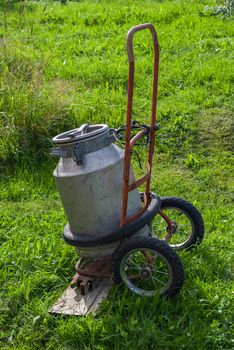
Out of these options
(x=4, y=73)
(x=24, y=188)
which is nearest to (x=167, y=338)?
(x=24, y=188)

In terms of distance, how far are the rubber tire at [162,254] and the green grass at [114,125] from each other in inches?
4.7

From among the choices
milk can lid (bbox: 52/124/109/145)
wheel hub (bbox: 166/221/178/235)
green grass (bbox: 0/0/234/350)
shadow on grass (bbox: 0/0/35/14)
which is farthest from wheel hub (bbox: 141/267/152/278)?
shadow on grass (bbox: 0/0/35/14)

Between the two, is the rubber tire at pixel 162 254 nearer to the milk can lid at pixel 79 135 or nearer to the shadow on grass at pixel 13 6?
the milk can lid at pixel 79 135

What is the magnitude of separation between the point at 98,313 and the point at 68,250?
0.79m

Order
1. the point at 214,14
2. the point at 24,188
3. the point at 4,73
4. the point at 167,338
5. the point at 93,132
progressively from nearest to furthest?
the point at 167,338 < the point at 93,132 < the point at 24,188 < the point at 4,73 < the point at 214,14

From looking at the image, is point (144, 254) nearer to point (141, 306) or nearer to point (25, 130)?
point (141, 306)

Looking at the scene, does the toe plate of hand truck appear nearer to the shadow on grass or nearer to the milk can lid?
the milk can lid

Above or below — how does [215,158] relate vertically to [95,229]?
below

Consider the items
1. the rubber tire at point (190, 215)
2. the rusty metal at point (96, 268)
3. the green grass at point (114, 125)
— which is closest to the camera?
the green grass at point (114, 125)

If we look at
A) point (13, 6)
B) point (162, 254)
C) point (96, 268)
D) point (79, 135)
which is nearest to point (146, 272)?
point (162, 254)

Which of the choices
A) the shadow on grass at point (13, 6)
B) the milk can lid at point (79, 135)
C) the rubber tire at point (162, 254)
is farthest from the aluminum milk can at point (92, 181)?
the shadow on grass at point (13, 6)

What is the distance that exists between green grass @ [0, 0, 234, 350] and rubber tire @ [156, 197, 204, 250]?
0.28 feet

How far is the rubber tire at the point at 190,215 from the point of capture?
4.75 meters

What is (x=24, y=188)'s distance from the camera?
6102 mm
